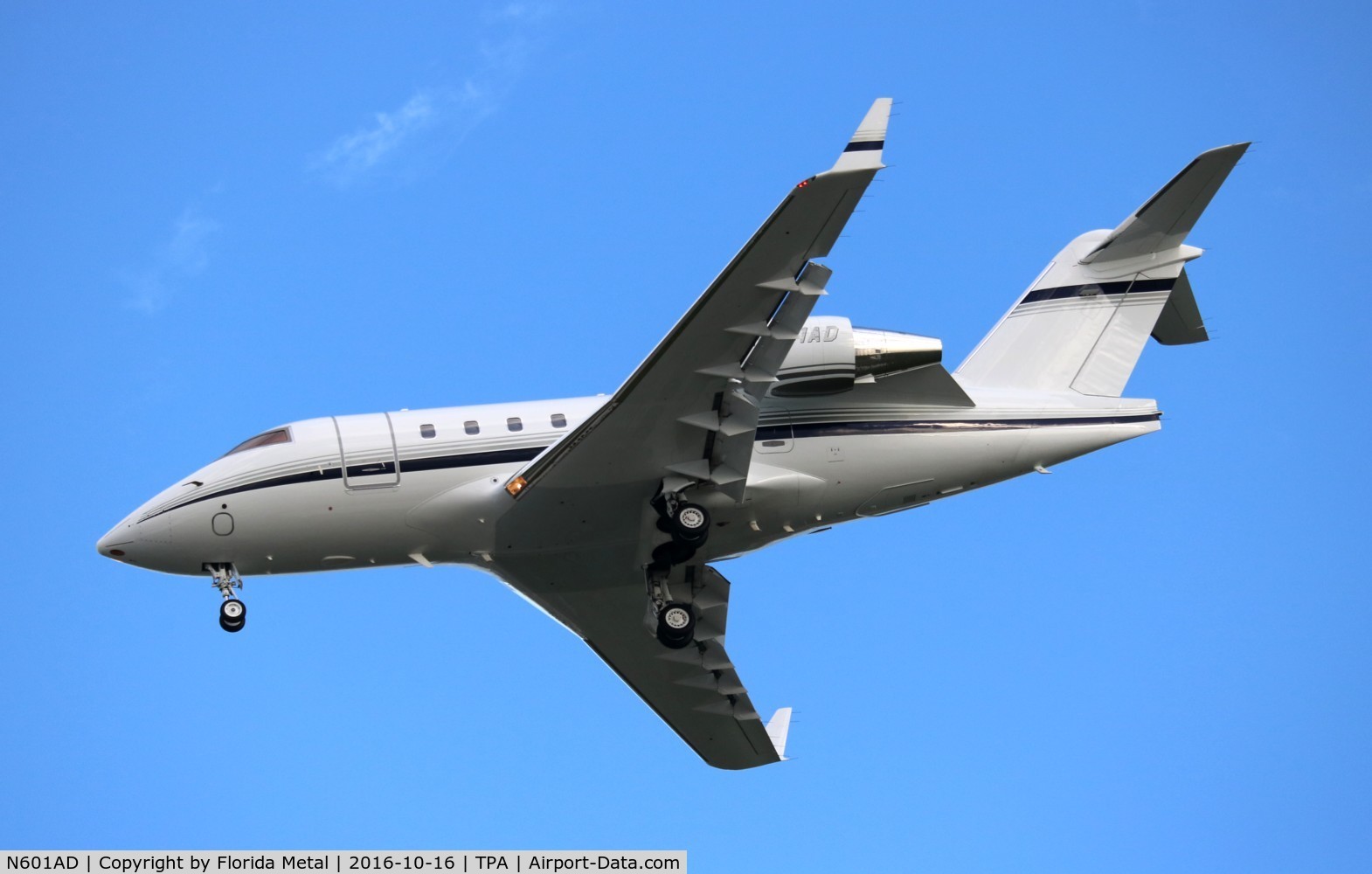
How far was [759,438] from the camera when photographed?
2575cm

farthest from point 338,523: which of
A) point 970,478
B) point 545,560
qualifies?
point 970,478

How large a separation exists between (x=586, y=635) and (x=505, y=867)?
21.5 feet

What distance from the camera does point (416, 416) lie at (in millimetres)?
25719

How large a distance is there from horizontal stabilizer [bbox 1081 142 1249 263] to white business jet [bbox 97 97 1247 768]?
0.04 meters

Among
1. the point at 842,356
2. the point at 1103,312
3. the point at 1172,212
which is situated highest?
the point at 1172,212

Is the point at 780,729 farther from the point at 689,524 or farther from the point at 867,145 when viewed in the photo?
the point at 867,145

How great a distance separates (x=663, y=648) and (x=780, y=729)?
9.74ft

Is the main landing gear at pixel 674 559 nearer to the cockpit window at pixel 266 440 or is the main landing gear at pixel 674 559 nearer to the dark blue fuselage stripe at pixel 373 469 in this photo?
the dark blue fuselage stripe at pixel 373 469

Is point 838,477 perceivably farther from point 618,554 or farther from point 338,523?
point 338,523

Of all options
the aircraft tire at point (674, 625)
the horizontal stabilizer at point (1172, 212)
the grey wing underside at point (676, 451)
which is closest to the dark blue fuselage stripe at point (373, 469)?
the grey wing underside at point (676, 451)

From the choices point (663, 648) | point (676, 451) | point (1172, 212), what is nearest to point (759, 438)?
point (676, 451)

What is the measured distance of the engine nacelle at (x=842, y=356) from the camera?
2542 centimetres
